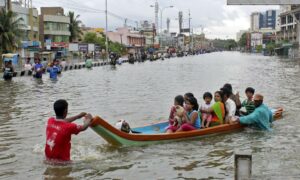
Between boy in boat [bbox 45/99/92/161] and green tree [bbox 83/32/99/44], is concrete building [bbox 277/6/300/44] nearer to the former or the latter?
green tree [bbox 83/32/99/44]

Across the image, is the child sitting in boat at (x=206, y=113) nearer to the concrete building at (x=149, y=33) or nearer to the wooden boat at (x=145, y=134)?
the wooden boat at (x=145, y=134)

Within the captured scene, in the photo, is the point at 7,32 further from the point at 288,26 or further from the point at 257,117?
the point at 288,26

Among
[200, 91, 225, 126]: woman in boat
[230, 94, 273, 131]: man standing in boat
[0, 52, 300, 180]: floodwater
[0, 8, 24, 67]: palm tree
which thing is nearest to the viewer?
[0, 52, 300, 180]: floodwater

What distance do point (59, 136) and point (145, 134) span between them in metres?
2.69

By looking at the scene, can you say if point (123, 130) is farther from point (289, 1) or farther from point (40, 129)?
point (289, 1)

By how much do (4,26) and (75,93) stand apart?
25798 mm

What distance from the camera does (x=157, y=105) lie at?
1833cm

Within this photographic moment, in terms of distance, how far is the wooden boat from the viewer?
930cm

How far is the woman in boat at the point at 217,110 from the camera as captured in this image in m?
11.6

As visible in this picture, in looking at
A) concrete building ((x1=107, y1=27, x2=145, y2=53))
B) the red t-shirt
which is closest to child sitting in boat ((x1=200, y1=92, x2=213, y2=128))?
the red t-shirt

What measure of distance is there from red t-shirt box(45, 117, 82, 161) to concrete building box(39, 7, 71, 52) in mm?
65729

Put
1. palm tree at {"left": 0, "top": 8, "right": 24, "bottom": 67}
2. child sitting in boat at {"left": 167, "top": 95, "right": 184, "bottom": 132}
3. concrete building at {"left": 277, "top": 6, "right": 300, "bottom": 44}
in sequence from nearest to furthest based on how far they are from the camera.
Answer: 1. child sitting in boat at {"left": 167, "top": 95, "right": 184, "bottom": 132}
2. palm tree at {"left": 0, "top": 8, "right": 24, "bottom": 67}
3. concrete building at {"left": 277, "top": 6, "right": 300, "bottom": 44}

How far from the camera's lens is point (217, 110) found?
11.7m

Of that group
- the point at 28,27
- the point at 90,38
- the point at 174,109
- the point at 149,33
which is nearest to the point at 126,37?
the point at 90,38
